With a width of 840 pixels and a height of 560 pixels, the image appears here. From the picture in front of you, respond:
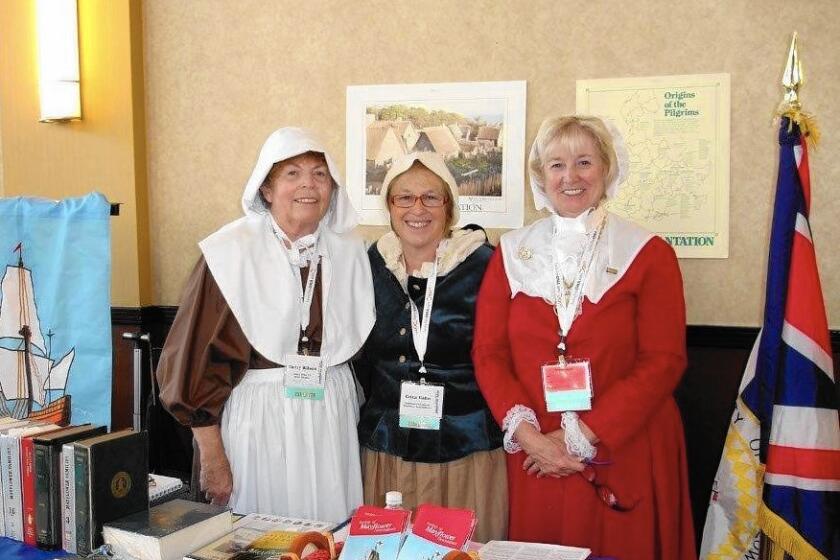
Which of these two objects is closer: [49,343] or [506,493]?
[506,493]

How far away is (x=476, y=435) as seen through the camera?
7.04ft

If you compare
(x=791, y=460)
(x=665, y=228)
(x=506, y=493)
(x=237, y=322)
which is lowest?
(x=506, y=493)

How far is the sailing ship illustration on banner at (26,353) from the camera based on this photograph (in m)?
2.81

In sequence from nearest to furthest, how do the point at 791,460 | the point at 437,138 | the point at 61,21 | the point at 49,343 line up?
the point at 791,460
the point at 49,343
the point at 437,138
the point at 61,21

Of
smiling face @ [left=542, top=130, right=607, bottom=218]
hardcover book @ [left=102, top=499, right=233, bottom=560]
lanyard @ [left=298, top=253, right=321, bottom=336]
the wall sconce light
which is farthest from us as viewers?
the wall sconce light

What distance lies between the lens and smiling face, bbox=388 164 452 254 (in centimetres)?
221

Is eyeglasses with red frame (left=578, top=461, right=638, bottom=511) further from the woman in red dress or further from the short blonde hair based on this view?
the short blonde hair

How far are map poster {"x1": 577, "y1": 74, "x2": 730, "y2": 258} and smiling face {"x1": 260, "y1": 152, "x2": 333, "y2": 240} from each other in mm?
1170

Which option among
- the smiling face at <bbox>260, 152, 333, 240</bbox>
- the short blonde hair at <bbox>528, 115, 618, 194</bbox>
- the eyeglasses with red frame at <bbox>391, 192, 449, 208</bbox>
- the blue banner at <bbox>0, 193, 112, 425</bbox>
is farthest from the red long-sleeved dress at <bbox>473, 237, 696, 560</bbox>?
the blue banner at <bbox>0, 193, 112, 425</bbox>

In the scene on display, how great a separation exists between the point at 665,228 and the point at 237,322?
1.71 meters

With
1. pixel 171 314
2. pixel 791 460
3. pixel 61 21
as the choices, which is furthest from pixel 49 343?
pixel 791 460

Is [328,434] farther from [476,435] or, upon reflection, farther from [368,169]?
[368,169]

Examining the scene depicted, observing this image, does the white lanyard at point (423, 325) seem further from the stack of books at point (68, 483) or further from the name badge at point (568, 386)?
the stack of books at point (68, 483)

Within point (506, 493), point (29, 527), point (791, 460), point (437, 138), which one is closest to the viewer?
point (29, 527)
